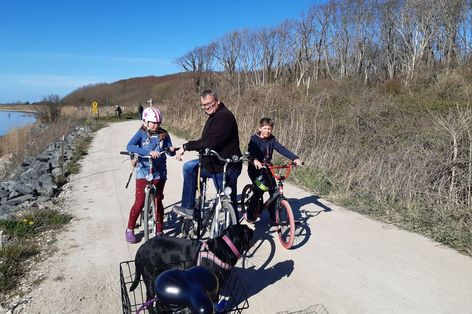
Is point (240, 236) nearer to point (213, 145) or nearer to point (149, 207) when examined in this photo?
point (213, 145)

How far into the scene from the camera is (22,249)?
5.04 metres

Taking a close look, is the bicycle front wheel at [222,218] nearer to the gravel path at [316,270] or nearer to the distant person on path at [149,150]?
the gravel path at [316,270]

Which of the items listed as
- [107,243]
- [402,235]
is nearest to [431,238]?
[402,235]

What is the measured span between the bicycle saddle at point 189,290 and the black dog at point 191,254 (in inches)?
41.6

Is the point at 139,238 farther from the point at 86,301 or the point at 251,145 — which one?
the point at 251,145

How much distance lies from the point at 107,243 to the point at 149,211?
904 millimetres

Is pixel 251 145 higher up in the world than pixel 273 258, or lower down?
higher up

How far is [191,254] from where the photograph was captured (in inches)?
125

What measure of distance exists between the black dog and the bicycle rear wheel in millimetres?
1860

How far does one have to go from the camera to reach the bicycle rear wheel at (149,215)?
203 inches

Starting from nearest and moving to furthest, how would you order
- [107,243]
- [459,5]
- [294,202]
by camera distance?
[107,243], [294,202], [459,5]

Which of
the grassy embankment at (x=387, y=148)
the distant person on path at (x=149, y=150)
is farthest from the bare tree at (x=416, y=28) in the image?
the distant person on path at (x=149, y=150)

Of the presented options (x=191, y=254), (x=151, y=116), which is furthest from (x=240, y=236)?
(x=151, y=116)

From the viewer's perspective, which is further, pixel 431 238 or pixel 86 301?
pixel 431 238
